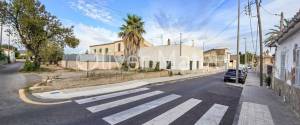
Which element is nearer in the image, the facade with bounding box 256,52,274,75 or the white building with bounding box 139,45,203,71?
the facade with bounding box 256,52,274,75

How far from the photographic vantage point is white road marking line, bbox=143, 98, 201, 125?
659 centimetres

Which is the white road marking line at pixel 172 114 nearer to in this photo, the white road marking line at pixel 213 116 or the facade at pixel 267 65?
the white road marking line at pixel 213 116

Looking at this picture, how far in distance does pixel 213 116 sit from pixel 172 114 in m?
1.40

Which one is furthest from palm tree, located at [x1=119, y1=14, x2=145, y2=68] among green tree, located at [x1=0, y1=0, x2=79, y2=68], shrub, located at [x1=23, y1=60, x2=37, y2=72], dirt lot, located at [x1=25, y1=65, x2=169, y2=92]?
dirt lot, located at [x1=25, y1=65, x2=169, y2=92]

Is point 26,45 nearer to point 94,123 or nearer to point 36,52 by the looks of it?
point 36,52

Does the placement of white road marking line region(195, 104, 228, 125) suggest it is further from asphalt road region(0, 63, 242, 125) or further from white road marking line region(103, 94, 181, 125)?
white road marking line region(103, 94, 181, 125)

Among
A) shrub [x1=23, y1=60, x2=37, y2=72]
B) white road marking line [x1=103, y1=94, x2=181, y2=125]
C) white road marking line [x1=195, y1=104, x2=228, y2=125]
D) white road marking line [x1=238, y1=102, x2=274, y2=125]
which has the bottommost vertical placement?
white road marking line [x1=238, y1=102, x2=274, y2=125]

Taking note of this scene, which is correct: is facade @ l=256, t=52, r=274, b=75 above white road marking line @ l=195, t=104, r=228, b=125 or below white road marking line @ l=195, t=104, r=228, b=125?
above

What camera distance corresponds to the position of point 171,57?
37344 mm

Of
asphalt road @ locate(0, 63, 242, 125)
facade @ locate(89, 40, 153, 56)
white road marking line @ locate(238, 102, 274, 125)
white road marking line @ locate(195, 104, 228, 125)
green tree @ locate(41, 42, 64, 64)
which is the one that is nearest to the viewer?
asphalt road @ locate(0, 63, 242, 125)

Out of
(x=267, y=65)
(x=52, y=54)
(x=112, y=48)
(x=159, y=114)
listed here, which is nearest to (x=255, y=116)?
(x=159, y=114)

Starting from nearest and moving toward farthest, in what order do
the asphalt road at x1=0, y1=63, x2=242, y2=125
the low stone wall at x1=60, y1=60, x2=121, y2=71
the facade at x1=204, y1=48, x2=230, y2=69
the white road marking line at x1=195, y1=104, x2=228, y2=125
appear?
the asphalt road at x1=0, y1=63, x2=242, y2=125, the white road marking line at x1=195, y1=104, x2=228, y2=125, the low stone wall at x1=60, y1=60, x2=121, y2=71, the facade at x1=204, y1=48, x2=230, y2=69

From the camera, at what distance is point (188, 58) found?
39188mm

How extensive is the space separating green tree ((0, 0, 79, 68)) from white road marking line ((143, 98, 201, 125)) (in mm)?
23507
